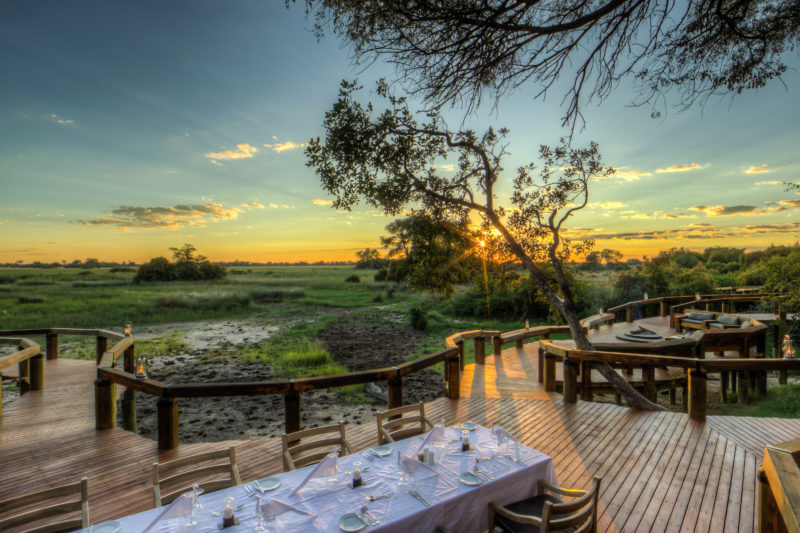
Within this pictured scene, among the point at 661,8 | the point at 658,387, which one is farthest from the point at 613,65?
the point at 658,387

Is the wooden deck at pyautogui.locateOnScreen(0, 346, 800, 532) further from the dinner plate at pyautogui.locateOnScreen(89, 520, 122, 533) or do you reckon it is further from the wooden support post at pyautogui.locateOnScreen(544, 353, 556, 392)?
the dinner plate at pyautogui.locateOnScreen(89, 520, 122, 533)

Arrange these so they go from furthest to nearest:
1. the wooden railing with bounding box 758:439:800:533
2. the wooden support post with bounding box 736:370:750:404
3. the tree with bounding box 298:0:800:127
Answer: the wooden support post with bounding box 736:370:750:404, the tree with bounding box 298:0:800:127, the wooden railing with bounding box 758:439:800:533

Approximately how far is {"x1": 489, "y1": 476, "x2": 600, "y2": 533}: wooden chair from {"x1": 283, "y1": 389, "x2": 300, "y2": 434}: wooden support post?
2.67 metres

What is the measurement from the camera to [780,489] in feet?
6.22

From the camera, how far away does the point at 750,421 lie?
5.34m

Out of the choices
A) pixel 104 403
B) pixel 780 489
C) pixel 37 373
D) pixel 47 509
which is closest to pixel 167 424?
pixel 104 403

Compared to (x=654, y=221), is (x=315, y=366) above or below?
below

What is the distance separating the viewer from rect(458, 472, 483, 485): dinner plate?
2.68 m

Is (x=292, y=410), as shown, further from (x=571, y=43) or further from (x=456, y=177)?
(x=456, y=177)

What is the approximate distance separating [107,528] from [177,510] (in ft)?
1.26

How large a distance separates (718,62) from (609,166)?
3323 millimetres

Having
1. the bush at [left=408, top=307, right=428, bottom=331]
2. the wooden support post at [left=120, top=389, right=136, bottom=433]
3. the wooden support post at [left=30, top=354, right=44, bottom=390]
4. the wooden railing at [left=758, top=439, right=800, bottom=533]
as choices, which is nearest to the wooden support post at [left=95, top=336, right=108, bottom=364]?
the wooden support post at [left=30, top=354, right=44, bottom=390]

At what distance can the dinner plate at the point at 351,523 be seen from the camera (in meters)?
2.13

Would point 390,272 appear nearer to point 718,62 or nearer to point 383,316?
point 383,316
